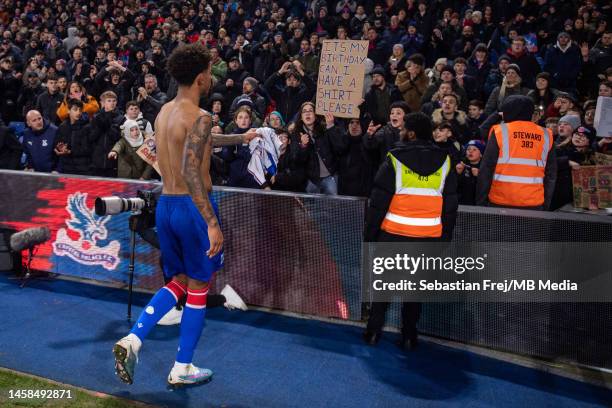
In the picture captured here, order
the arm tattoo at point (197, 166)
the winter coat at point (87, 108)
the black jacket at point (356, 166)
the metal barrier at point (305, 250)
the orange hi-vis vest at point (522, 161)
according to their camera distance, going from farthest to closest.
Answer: the winter coat at point (87, 108) → the black jacket at point (356, 166) → the orange hi-vis vest at point (522, 161) → the metal barrier at point (305, 250) → the arm tattoo at point (197, 166)

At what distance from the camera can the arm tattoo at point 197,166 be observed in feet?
11.4

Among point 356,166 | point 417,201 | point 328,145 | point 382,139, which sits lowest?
point 417,201

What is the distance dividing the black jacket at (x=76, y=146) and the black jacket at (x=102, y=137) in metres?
0.08

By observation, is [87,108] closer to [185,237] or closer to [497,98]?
[497,98]

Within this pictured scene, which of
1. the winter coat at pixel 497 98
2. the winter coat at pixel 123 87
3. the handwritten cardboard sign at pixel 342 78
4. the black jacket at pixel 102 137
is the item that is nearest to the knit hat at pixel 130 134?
the black jacket at pixel 102 137

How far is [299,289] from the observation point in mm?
5262

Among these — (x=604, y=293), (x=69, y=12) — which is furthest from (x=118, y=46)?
(x=604, y=293)

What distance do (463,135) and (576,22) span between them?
436 centimetres

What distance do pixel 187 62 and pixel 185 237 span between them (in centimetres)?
108

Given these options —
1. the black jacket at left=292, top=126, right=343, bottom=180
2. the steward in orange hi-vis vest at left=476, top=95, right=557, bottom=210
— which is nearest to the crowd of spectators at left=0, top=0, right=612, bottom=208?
the black jacket at left=292, top=126, right=343, bottom=180

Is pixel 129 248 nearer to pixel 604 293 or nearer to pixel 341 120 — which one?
pixel 341 120

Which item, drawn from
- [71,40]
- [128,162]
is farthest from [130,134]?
[71,40]

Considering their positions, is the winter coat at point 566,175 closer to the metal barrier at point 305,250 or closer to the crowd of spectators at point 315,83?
the crowd of spectators at point 315,83

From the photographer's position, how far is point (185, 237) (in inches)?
147
